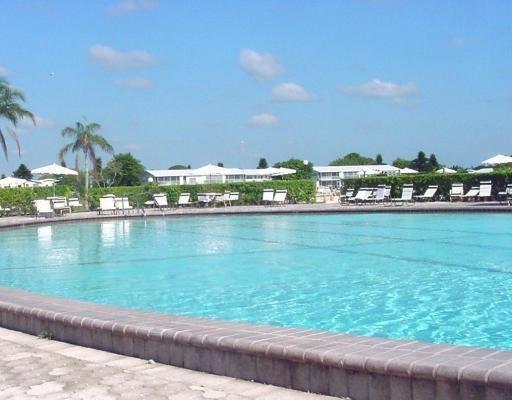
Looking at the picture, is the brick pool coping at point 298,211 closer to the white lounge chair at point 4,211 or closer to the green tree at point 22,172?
the white lounge chair at point 4,211

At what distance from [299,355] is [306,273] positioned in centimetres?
774

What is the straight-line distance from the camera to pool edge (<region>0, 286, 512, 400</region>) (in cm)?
357

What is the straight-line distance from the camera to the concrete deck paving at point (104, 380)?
422 centimetres

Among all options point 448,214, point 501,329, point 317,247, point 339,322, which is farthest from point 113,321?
point 448,214

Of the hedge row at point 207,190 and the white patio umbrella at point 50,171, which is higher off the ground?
the white patio umbrella at point 50,171

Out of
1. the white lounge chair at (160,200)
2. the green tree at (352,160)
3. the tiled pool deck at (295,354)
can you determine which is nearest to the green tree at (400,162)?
the green tree at (352,160)

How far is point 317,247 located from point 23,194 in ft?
57.6

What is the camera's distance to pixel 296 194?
33.1 m

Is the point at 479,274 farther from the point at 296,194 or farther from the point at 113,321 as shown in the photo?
the point at 296,194

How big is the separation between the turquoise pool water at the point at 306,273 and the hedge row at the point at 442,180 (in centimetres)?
677

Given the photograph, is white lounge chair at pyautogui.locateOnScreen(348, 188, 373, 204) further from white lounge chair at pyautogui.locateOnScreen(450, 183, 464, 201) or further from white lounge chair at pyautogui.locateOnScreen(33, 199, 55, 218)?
white lounge chair at pyautogui.locateOnScreen(33, 199, 55, 218)

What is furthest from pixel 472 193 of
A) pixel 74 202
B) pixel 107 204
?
pixel 74 202

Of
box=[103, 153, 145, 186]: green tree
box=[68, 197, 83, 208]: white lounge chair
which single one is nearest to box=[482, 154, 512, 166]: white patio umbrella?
box=[68, 197, 83, 208]: white lounge chair

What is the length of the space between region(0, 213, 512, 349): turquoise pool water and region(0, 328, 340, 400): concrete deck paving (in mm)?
3467
